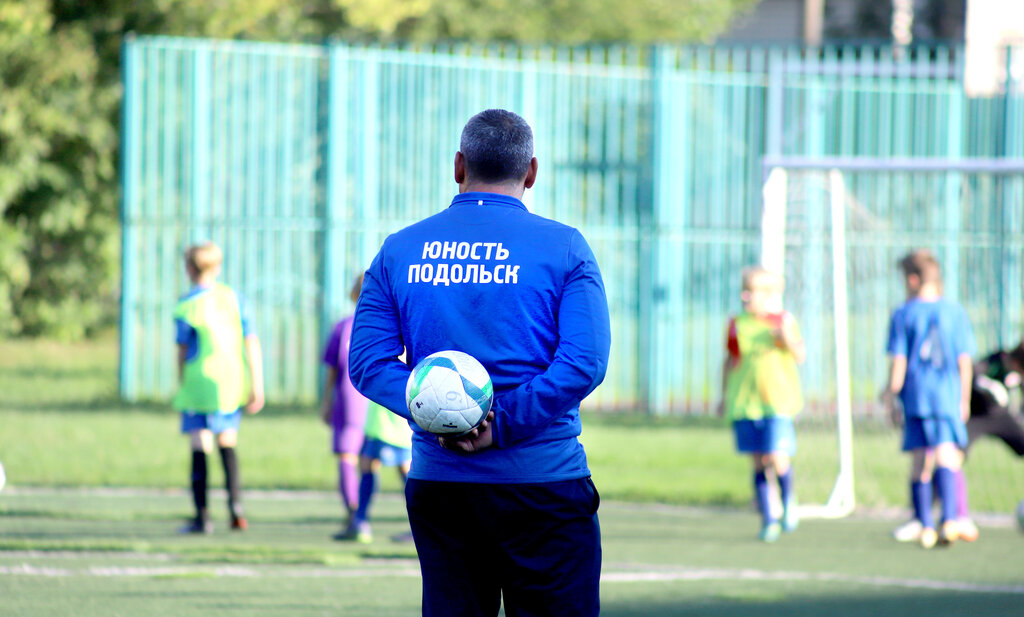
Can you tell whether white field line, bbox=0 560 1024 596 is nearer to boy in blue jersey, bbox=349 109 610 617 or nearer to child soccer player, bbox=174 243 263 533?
child soccer player, bbox=174 243 263 533

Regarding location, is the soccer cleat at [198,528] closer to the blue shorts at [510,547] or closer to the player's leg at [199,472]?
the player's leg at [199,472]

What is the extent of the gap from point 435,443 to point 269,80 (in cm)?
1270

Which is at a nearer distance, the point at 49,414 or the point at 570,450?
the point at 570,450

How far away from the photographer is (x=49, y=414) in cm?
1415

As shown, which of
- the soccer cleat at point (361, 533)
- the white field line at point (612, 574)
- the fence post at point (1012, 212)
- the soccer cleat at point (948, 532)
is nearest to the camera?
the white field line at point (612, 574)

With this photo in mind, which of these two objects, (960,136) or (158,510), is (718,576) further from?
(960,136)

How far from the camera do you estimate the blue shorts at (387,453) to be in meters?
7.84

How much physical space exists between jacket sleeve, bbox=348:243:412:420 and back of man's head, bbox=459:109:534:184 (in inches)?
13.1

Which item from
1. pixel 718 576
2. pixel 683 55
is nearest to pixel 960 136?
pixel 683 55

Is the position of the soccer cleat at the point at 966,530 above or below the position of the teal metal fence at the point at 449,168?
below

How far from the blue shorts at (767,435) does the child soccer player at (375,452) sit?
2.17 metres

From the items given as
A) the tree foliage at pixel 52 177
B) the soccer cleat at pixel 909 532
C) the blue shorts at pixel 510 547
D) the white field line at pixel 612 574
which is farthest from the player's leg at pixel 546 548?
the tree foliage at pixel 52 177

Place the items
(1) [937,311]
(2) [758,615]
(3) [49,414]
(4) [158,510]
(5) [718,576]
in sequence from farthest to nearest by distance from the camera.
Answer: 1. (3) [49,414]
2. (4) [158,510]
3. (1) [937,311]
4. (5) [718,576]
5. (2) [758,615]

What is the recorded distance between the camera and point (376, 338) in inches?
140
